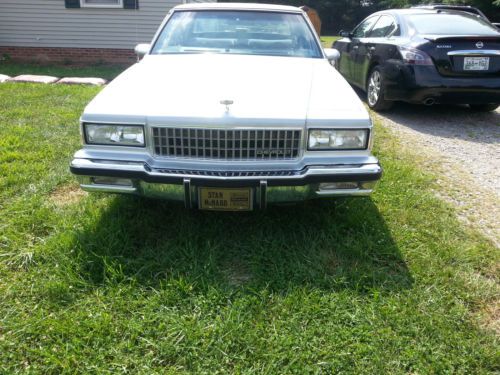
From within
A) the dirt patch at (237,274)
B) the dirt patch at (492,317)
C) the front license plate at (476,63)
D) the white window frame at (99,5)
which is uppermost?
the white window frame at (99,5)

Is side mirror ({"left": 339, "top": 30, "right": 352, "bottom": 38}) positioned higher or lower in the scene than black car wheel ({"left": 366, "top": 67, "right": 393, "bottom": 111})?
higher

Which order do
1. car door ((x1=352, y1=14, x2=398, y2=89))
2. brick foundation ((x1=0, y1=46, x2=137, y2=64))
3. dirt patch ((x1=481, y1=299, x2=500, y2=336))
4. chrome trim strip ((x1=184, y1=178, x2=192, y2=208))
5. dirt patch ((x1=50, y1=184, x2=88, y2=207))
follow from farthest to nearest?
brick foundation ((x1=0, y1=46, x2=137, y2=64)) → car door ((x1=352, y1=14, x2=398, y2=89)) → dirt patch ((x1=50, y1=184, x2=88, y2=207)) → chrome trim strip ((x1=184, y1=178, x2=192, y2=208)) → dirt patch ((x1=481, y1=299, x2=500, y2=336))

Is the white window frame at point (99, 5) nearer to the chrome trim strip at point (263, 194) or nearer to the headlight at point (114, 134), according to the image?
the headlight at point (114, 134)

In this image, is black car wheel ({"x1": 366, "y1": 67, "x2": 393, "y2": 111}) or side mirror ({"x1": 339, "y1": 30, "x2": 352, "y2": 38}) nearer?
black car wheel ({"x1": 366, "y1": 67, "x2": 393, "y2": 111})

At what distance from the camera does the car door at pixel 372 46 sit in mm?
5949

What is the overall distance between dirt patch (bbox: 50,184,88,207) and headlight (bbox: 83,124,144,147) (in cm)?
94

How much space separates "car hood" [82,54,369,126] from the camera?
2375 millimetres

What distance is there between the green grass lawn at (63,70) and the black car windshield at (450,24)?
18.9 ft

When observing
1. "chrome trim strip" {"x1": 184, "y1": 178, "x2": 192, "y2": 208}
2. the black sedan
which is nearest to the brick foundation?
the black sedan

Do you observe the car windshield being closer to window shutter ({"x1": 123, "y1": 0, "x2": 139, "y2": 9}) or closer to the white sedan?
the white sedan

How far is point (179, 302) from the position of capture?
86.8 inches

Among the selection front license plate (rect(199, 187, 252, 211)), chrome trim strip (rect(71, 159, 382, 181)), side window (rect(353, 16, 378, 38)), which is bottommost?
front license plate (rect(199, 187, 252, 211))

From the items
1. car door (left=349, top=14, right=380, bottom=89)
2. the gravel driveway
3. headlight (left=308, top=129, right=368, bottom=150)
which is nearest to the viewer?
headlight (left=308, top=129, right=368, bottom=150)

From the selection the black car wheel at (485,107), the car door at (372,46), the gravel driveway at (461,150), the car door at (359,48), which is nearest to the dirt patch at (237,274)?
the gravel driveway at (461,150)
